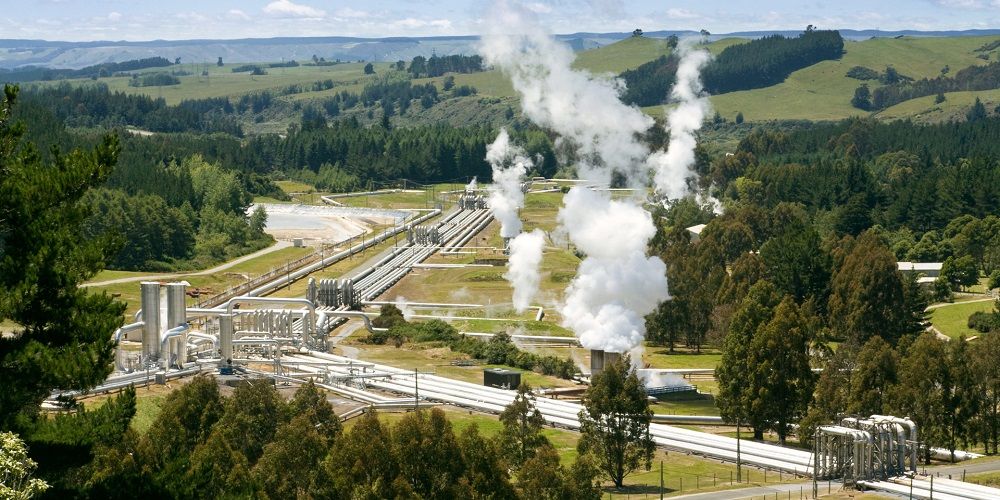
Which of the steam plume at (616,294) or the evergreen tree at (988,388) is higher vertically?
the steam plume at (616,294)

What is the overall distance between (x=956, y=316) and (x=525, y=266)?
38.2m

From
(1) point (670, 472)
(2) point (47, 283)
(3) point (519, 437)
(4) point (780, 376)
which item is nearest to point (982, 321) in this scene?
(4) point (780, 376)

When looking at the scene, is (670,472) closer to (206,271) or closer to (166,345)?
(166,345)

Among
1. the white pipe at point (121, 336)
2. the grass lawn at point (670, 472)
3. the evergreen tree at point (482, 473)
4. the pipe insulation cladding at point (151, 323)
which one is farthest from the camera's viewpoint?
the pipe insulation cladding at point (151, 323)

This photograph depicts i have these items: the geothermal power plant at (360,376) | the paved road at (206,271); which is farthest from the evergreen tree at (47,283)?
the paved road at (206,271)

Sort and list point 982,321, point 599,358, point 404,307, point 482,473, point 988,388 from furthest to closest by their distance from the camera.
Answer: point 404,307 → point 982,321 → point 599,358 → point 988,388 → point 482,473

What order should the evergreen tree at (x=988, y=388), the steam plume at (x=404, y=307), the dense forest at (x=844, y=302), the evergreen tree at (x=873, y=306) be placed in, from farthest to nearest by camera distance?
the steam plume at (x=404, y=307)
the evergreen tree at (x=873, y=306)
the evergreen tree at (x=988, y=388)
the dense forest at (x=844, y=302)

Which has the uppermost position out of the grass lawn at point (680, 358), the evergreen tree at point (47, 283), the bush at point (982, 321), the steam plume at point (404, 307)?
the evergreen tree at point (47, 283)

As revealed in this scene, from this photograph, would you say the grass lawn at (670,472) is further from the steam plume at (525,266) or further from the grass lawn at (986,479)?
the steam plume at (525,266)

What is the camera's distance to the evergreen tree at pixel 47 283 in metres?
41.0

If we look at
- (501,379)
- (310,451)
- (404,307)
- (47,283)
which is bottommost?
(501,379)

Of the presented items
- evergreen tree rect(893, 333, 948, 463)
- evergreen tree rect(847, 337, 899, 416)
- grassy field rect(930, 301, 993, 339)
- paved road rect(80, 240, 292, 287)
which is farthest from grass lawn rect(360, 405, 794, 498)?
paved road rect(80, 240, 292, 287)

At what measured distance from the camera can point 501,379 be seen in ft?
315

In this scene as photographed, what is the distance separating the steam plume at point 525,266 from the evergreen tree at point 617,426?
5722 centimetres
